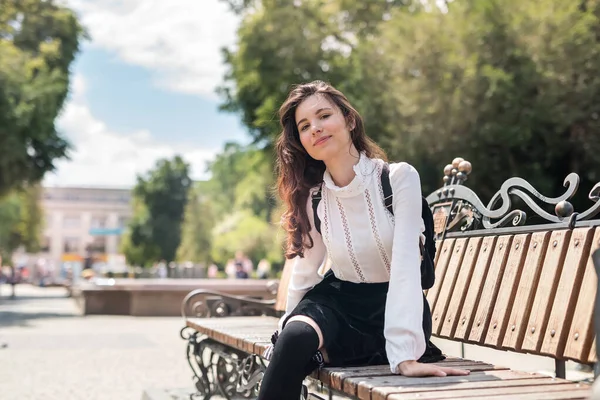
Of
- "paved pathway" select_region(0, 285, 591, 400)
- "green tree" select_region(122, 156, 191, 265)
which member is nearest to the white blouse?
"paved pathway" select_region(0, 285, 591, 400)

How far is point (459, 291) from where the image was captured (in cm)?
366

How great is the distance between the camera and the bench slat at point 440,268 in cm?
398

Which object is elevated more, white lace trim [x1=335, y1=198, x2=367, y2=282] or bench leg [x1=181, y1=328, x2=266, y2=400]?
white lace trim [x1=335, y1=198, x2=367, y2=282]

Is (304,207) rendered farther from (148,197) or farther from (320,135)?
(148,197)

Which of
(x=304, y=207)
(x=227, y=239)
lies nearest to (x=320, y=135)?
(x=304, y=207)

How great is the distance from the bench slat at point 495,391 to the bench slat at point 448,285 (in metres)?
1.35

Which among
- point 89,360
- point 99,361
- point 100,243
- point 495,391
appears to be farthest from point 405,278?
point 100,243

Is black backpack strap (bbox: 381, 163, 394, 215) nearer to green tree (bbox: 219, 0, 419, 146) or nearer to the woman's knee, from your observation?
the woman's knee

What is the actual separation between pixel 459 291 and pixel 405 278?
101cm

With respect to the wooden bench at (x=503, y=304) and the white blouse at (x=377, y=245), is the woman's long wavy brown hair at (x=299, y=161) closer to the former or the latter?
the white blouse at (x=377, y=245)

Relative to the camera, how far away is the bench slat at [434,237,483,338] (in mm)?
3602

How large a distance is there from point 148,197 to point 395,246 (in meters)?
54.1

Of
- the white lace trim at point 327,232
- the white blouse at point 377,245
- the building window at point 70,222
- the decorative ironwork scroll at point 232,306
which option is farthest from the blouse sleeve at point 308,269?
the building window at point 70,222

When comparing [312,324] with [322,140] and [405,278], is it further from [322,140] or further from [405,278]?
[322,140]
